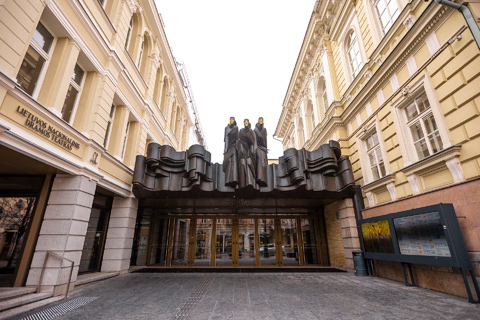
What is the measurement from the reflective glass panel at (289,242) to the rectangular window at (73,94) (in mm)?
11913

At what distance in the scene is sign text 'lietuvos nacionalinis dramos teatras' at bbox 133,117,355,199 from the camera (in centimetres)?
996

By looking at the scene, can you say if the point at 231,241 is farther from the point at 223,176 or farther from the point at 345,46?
the point at 345,46

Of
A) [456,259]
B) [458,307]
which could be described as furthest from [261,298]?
[456,259]

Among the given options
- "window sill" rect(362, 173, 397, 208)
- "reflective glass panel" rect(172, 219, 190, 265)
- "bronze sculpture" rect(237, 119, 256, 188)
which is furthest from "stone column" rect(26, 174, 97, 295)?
"window sill" rect(362, 173, 397, 208)

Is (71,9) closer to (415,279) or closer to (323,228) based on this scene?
(415,279)

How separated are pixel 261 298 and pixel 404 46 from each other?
30.5 feet

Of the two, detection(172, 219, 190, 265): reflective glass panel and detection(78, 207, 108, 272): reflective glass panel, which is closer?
detection(78, 207, 108, 272): reflective glass panel

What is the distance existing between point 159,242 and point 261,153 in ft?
28.9

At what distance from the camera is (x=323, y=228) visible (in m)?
14.1

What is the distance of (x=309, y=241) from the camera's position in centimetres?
1402

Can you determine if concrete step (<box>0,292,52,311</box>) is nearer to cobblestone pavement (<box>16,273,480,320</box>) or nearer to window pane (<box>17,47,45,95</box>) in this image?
cobblestone pavement (<box>16,273,480,320</box>)

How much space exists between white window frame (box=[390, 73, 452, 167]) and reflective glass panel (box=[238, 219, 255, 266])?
8.92 m

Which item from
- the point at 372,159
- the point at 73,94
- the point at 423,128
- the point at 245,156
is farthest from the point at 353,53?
the point at 73,94

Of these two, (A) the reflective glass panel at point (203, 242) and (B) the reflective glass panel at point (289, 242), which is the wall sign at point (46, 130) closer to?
(A) the reflective glass panel at point (203, 242)
